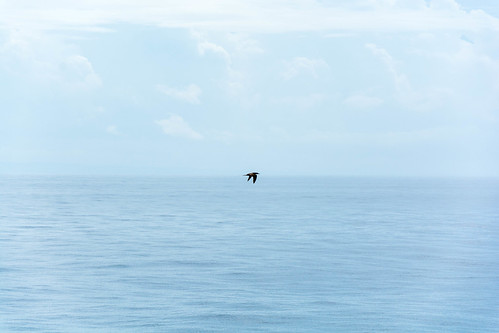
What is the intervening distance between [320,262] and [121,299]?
1201 inches

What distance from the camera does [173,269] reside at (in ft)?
286

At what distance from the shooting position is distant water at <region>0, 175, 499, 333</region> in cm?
6538

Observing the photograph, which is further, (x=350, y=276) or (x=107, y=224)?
(x=107, y=224)

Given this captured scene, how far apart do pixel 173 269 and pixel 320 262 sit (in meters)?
20.1

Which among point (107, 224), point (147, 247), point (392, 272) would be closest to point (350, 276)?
point (392, 272)

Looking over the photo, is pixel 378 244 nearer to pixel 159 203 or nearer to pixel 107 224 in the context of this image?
pixel 107 224

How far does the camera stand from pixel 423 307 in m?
70.9

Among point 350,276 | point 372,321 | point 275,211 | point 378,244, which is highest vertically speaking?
point 275,211

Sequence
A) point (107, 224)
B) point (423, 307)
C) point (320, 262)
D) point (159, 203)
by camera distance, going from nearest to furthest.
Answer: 1. point (423, 307)
2. point (320, 262)
3. point (107, 224)
4. point (159, 203)

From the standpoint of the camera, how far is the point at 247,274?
8281 cm

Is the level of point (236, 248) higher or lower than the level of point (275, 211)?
lower

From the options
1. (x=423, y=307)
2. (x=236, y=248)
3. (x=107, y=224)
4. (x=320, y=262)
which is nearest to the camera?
(x=423, y=307)

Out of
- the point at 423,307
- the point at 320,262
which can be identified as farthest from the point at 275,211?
the point at 423,307

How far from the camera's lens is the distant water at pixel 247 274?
65375mm
